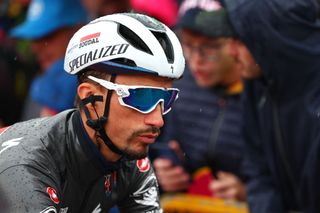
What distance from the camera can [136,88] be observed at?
488 cm

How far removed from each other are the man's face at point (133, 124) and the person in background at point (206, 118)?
183 cm

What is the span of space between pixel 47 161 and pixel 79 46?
59 centimetres

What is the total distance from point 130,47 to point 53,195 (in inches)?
31.4

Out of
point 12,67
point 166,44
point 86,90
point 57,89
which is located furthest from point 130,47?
point 12,67

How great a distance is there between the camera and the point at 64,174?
4957 mm

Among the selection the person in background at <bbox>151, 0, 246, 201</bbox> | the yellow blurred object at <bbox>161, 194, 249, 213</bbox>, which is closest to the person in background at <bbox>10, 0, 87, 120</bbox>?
the person in background at <bbox>151, 0, 246, 201</bbox>

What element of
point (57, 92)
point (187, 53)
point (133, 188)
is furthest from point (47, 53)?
point (133, 188)

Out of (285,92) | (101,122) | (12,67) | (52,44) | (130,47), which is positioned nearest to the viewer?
(130,47)

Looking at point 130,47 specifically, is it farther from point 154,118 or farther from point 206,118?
point 206,118

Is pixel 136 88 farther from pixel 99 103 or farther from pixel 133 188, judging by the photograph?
pixel 133 188

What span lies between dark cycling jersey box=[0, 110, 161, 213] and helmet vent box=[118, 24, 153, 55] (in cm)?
52

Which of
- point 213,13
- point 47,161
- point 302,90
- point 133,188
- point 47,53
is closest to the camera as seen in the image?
point 47,161

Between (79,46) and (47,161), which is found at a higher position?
(79,46)

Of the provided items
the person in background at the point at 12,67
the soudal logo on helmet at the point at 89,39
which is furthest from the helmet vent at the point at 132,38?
the person in background at the point at 12,67
